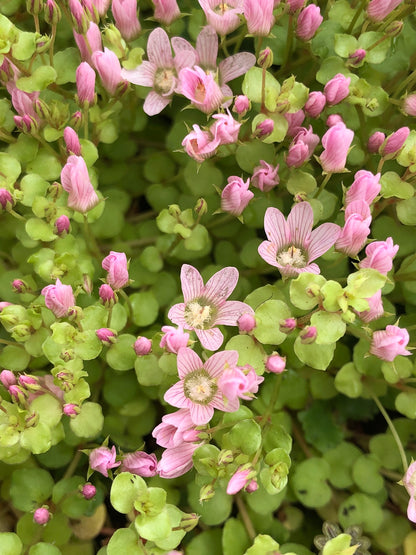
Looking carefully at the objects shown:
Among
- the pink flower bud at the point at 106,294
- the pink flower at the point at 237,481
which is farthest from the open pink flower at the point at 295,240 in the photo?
the pink flower at the point at 237,481

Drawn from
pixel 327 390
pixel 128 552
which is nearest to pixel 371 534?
pixel 327 390

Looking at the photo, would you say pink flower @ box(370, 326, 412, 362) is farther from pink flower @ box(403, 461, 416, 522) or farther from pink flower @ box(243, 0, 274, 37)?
pink flower @ box(243, 0, 274, 37)

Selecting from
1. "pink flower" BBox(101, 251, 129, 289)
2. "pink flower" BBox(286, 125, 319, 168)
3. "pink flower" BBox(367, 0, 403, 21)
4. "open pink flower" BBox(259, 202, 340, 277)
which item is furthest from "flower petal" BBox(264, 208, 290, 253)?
"pink flower" BBox(367, 0, 403, 21)

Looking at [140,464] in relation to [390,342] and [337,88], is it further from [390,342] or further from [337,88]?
[337,88]

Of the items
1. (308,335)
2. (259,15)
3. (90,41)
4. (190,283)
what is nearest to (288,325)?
(308,335)

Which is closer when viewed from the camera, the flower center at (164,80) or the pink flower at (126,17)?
the pink flower at (126,17)

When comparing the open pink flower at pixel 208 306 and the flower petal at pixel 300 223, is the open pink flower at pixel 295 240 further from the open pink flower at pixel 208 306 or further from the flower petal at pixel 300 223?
the open pink flower at pixel 208 306
